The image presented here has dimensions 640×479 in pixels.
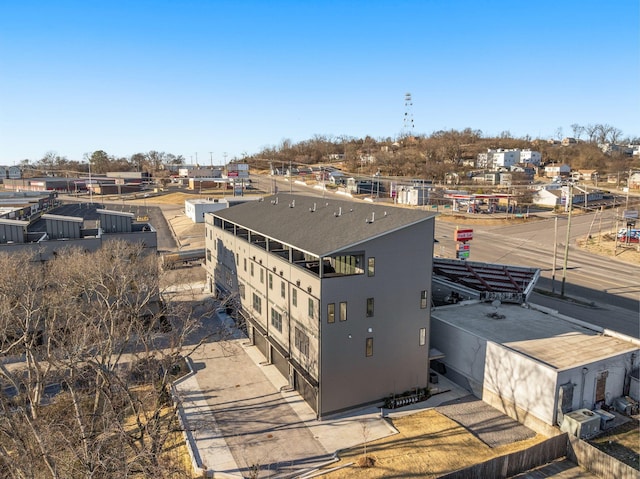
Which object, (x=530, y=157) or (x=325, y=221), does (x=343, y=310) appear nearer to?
(x=325, y=221)

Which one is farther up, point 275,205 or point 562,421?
point 275,205

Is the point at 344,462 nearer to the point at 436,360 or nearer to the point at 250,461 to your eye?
the point at 250,461

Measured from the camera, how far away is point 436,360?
29375 mm

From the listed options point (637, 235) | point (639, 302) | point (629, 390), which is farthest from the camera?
point (637, 235)

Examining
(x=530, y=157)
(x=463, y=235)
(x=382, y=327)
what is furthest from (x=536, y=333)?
(x=530, y=157)

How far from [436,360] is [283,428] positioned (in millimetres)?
11783

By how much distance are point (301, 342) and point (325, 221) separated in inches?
321

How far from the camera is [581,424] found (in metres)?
21.1

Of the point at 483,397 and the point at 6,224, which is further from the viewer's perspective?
the point at 6,224

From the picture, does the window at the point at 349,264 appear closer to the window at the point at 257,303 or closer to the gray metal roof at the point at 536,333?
the window at the point at 257,303

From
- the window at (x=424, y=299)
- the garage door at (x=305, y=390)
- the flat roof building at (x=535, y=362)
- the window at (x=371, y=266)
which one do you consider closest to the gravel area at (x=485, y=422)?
the flat roof building at (x=535, y=362)

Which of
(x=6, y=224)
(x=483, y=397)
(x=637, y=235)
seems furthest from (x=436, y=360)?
(x=637, y=235)

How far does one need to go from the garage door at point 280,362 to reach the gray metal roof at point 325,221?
788cm

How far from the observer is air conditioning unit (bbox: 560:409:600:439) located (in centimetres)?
2120
